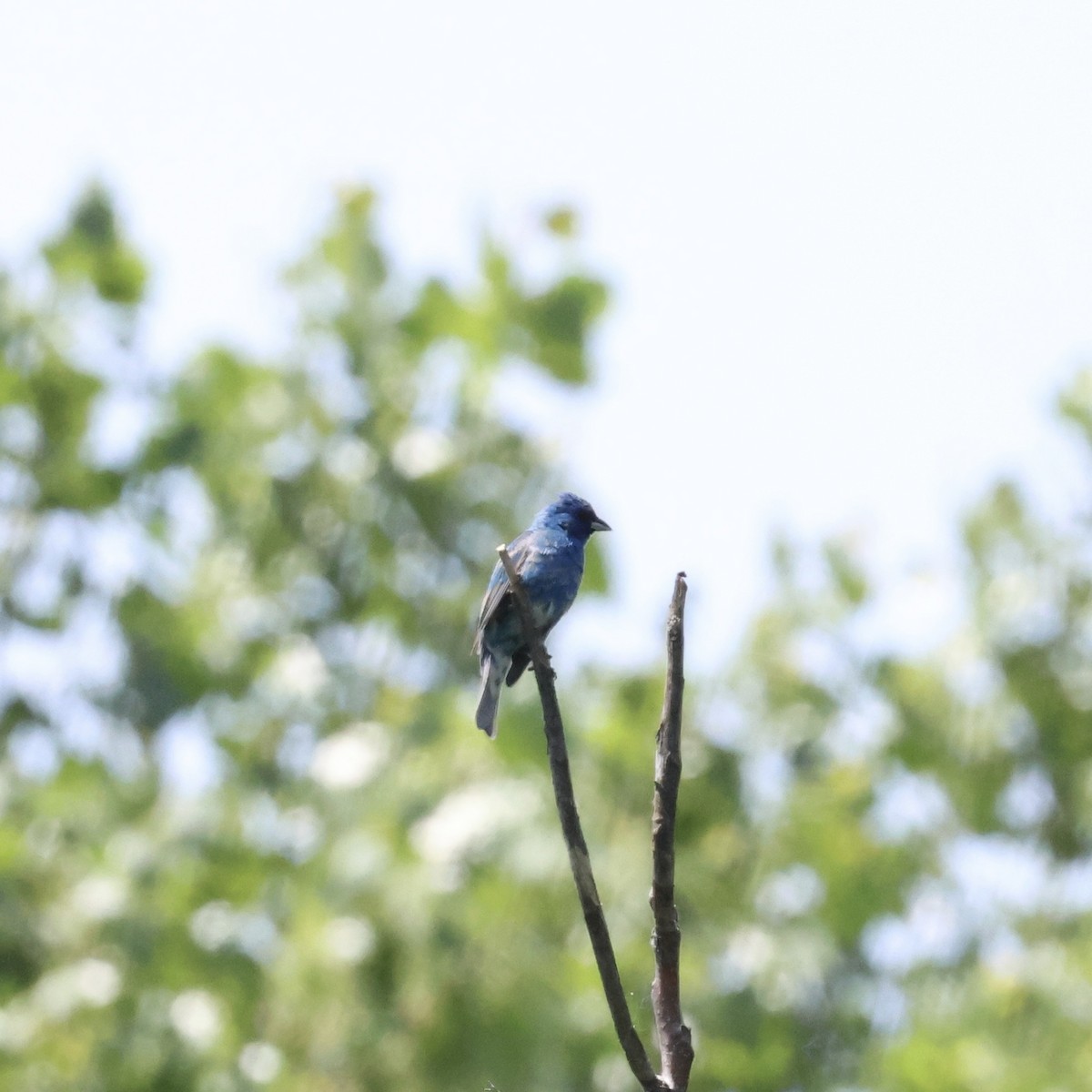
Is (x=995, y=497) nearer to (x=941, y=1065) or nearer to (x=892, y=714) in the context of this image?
(x=892, y=714)

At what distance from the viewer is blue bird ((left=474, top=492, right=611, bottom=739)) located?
514cm

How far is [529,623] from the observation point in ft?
10.3

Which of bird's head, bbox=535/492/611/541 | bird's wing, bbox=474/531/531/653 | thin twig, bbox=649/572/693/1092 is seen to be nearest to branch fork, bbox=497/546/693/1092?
thin twig, bbox=649/572/693/1092

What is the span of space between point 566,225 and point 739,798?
398 cm

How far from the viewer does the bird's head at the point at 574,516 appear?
18.6 feet

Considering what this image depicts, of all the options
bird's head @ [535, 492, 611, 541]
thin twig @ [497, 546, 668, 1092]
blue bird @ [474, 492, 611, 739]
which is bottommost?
thin twig @ [497, 546, 668, 1092]

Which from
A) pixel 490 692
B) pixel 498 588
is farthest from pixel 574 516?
pixel 490 692

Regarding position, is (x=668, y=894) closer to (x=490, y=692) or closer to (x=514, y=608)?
(x=514, y=608)

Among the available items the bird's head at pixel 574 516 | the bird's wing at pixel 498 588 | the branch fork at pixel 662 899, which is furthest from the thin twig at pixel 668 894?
the bird's head at pixel 574 516

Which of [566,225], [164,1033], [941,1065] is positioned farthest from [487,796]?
[566,225]

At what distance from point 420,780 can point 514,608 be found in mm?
2959

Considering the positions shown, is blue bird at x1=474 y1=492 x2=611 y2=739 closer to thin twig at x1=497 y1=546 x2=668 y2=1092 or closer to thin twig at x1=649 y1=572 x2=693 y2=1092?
thin twig at x1=497 y1=546 x2=668 y2=1092

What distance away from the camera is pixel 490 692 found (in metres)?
5.14

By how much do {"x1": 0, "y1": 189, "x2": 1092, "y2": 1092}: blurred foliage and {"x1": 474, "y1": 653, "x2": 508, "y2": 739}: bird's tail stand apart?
76.0 inches
